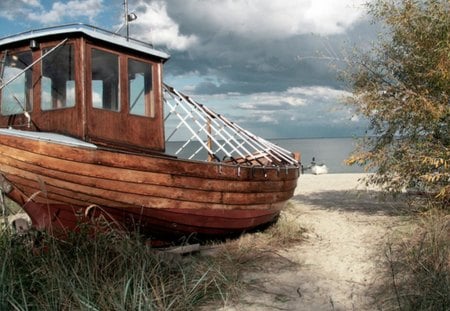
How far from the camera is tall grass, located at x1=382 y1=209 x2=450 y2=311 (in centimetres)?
468

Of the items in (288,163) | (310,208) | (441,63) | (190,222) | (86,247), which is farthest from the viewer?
(310,208)

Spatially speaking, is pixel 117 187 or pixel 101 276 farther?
pixel 117 187

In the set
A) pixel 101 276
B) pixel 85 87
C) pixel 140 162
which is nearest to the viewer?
pixel 101 276

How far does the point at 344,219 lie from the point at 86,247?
6.39m

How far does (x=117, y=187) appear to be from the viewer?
19.8 ft

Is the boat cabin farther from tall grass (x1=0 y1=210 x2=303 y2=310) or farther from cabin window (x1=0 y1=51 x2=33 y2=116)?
tall grass (x1=0 y1=210 x2=303 y2=310)

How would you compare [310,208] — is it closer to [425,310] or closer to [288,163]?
[288,163]

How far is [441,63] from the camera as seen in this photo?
25.0 feet

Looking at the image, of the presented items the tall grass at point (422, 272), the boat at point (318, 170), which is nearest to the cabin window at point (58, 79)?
the tall grass at point (422, 272)

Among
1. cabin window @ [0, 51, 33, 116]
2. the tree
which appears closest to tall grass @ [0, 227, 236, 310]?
cabin window @ [0, 51, 33, 116]

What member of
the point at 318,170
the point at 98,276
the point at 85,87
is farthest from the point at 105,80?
the point at 318,170

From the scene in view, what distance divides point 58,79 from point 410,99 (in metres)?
5.77

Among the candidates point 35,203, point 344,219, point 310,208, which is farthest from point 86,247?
point 310,208

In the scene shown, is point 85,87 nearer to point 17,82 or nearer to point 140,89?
point 140,89
